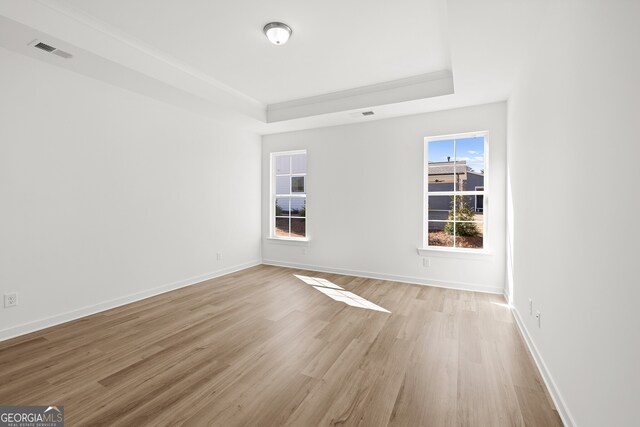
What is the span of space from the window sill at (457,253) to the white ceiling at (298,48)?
6.83ft

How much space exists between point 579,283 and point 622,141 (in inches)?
29.8

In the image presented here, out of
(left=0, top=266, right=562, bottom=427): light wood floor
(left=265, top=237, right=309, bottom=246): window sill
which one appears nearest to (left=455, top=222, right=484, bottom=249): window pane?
(left=0, top=266, right=562, bottom=427): light wood floor

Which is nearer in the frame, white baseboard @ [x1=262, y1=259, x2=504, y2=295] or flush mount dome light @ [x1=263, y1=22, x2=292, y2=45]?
flush mount dome light @ [x1=263, y1=22, x2=292, y2=45]

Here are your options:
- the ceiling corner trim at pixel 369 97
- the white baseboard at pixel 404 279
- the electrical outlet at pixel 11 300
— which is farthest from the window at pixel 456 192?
the electrical outlet at pixel 11 300

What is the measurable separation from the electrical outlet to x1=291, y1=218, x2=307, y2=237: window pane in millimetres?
3875

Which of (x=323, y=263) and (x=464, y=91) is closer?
(x=464, y=91)

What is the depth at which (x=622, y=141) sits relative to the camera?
1118 mm

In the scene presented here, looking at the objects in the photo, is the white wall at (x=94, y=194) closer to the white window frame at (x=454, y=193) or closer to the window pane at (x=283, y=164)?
the window pane at (x=283, y=164)

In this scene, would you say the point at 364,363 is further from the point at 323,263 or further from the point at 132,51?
the point at 132,51

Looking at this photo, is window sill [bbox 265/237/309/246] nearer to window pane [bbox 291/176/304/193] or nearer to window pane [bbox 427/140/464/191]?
window pane [bbox 291/176/304/193]

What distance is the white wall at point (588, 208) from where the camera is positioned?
3.49 ft

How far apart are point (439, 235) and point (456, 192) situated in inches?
27.6

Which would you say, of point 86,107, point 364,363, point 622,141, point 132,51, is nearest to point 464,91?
point 622,141

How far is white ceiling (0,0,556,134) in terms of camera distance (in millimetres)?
2381
